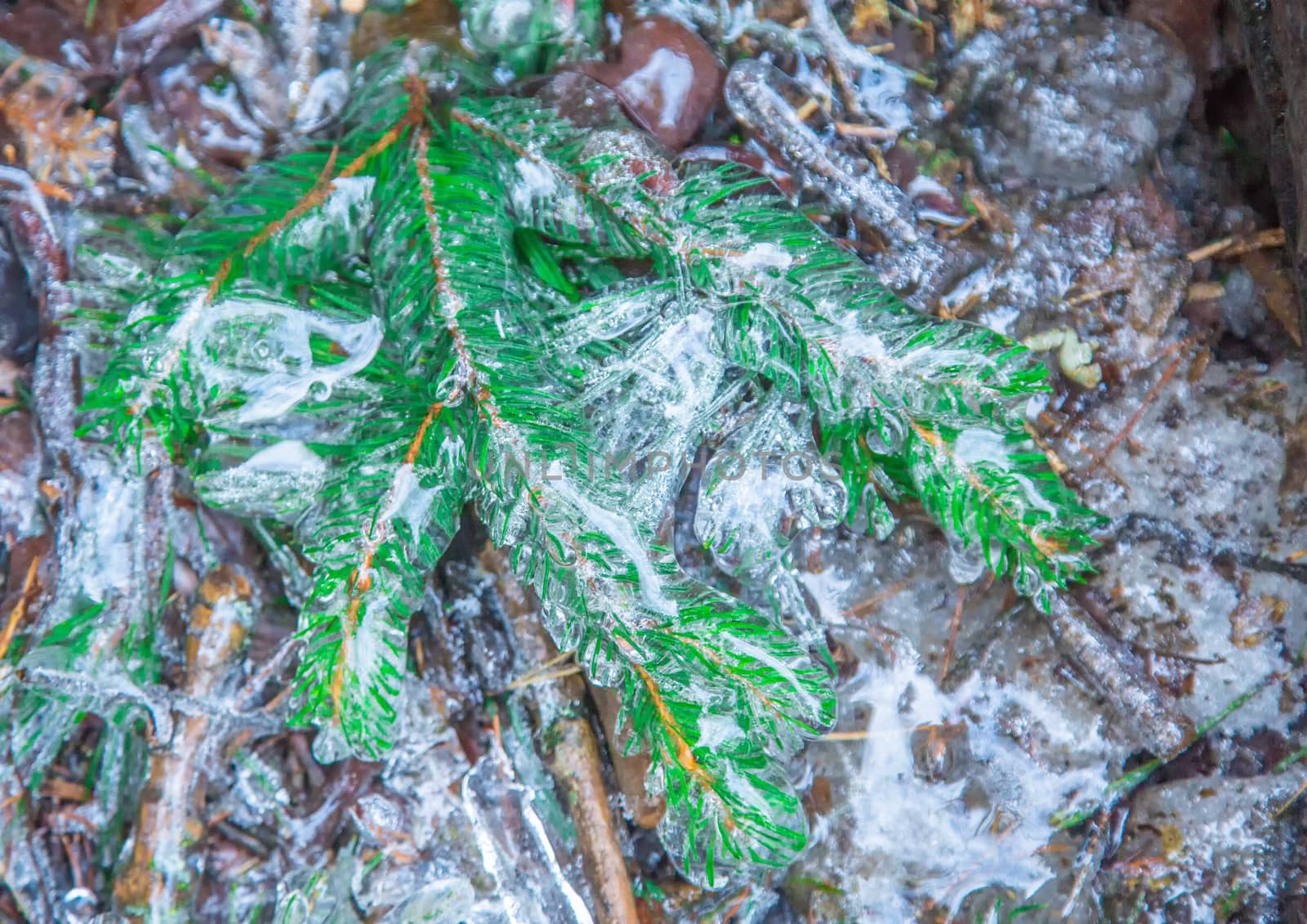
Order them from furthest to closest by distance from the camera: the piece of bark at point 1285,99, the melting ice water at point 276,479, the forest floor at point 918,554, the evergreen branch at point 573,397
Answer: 1. the forest floor at point 918,554
2. the melting ice water at point 276,479
3. the piece of bark at point 1285,99
4. the evergreen branch at point 573,397

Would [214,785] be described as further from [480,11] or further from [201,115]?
[480,11]

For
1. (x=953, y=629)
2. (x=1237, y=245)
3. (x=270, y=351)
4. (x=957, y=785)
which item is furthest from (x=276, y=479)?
(x=1237, y=245)

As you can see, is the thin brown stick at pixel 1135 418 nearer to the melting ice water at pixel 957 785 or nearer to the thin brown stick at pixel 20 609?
the melting ice water at pixel 957 785

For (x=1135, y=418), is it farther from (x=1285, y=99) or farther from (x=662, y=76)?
(x=662, y=76)

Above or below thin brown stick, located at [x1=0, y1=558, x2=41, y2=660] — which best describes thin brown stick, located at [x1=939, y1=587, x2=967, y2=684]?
above

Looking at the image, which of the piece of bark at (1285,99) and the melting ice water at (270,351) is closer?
the melting ice water at (270,351)

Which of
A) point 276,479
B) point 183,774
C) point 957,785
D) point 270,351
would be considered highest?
point 270,351

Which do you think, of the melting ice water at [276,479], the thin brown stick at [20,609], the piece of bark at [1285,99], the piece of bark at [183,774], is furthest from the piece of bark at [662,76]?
the thin brown stick at [20,609]

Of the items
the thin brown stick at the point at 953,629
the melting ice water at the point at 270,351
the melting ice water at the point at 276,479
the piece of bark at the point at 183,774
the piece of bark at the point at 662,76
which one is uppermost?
the piece of bark at the point at 662,76

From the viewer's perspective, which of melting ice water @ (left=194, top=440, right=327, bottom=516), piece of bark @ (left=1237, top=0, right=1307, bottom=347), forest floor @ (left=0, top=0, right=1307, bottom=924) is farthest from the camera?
forest floor @ (left=0, top=0, right=1307, bottom=924)

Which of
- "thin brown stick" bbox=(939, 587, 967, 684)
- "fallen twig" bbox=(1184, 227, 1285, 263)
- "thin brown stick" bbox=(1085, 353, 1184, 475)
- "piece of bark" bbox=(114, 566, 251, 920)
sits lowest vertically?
"piece of bark" bbox=(114, 566, 251, 920)

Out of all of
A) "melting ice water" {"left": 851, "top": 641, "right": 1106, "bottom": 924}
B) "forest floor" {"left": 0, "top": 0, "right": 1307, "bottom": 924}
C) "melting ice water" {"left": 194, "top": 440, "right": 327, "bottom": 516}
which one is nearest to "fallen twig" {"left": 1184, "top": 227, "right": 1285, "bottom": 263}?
"forest floor" {"left": 0, "top": 0, "right": 1307, "bottom": 924}

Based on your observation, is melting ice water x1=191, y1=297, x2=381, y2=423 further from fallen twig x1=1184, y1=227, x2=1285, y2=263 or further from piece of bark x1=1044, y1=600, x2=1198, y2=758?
fallen twig x1=1184, y1=227, x2=1285, y2=263
